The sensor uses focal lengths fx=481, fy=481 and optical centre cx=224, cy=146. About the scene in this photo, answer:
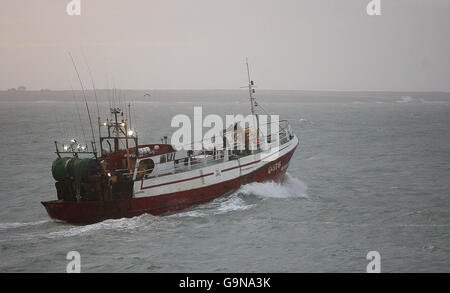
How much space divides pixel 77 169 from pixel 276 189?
11.5 meters

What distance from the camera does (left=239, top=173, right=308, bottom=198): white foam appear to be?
2668cm

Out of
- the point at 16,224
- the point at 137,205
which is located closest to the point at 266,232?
the point at 137,205

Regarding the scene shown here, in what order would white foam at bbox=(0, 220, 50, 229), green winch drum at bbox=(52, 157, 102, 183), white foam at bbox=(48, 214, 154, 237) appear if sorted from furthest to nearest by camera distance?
white foam at bbox=(0, 220, 50, 229), green winch drum at bbox=(52, 157, 102, 183), white foam at bbox=(48, 214, 154, 237)

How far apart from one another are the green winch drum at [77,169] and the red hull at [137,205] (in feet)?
4.00

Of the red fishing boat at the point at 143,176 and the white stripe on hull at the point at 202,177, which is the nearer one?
the red fishing boat at the point at 143,176

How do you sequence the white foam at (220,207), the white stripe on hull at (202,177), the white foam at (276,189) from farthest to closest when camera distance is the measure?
the white foam at (276,189)
the white foam at (220,207)
the white stripe on hull at (202,177)

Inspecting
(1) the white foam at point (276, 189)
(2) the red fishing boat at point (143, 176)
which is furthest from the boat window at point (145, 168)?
(1) the white foam at point (276, 189)

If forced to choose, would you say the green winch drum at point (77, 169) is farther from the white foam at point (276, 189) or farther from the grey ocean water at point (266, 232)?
the white foam at point (276, 189)

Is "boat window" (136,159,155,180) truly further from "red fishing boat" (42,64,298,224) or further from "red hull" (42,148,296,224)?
"red hull" (42,148,296,224)

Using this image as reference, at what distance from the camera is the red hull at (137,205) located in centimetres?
2286

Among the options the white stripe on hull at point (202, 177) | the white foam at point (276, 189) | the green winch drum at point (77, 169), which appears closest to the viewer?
the green winch drum at point (77, 169)

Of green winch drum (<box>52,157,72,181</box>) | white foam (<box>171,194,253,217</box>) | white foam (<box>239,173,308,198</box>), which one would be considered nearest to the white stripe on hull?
white foam (<box>239,173,308,198</box>)

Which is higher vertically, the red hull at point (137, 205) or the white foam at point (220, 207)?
the red hull at point (137, 205)
